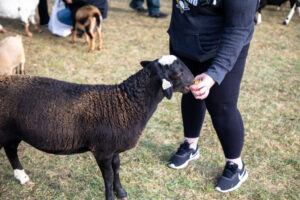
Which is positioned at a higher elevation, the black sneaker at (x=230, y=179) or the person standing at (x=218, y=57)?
the person standing at (x=218, y=57)

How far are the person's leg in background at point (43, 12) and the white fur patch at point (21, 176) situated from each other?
5903 mm

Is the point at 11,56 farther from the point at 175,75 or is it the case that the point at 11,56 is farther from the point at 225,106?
the point at 225,106

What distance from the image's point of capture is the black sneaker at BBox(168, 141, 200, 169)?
3.41m

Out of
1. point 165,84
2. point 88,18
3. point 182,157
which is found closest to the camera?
point 165,84

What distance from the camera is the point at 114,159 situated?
2.84m

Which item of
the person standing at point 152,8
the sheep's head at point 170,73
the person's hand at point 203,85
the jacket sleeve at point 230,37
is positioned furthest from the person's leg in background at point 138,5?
the person's hand at point 203,85

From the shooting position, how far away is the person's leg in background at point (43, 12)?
25.7 ft

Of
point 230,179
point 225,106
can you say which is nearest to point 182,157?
point 230,179

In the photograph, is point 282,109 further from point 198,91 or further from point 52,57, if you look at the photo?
point 52,57

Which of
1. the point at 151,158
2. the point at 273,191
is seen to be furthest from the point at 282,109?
the point at 151,158

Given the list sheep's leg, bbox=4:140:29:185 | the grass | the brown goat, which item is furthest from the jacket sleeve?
the brown goat

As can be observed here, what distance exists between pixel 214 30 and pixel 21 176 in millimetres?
2395

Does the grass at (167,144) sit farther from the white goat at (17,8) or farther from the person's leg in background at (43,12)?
the person's leg in background at (43,12)

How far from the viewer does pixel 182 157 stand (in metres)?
3.41
